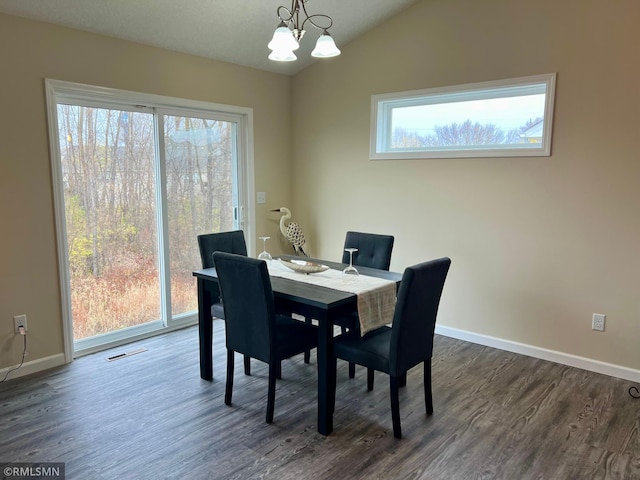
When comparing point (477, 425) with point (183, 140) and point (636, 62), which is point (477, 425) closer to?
point (636, 62)

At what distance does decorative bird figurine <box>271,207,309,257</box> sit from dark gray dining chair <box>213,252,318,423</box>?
199 centimetres

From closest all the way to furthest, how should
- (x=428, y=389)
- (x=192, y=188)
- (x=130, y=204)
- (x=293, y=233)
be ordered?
(x=428, y=389) → (x=130, y=204) → (x=192, y=188) → (x=293, y=233)

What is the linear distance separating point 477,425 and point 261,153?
3249 millimetres

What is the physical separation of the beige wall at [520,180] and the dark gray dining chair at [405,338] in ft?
4.52

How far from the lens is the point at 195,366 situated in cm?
337

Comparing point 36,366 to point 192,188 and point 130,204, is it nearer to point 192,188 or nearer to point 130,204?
point 130,204

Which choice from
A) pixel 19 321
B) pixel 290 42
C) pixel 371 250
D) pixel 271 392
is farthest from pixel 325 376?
pixel 19 321

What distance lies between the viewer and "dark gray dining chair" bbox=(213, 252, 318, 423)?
2443mm

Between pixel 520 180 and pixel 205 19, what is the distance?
9.05ft

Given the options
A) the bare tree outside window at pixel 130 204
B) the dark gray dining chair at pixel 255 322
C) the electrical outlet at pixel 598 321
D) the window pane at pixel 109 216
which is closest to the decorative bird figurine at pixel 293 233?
the bare tree outside window at pixel 130 204

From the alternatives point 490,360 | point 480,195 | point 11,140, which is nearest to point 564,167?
point 480,195

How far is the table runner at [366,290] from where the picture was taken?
8.36ft

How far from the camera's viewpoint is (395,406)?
2.41 m

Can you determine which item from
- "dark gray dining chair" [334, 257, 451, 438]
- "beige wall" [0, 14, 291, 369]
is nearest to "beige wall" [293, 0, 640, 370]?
"dark gray dining chair" [334, 257, 451, 438]
